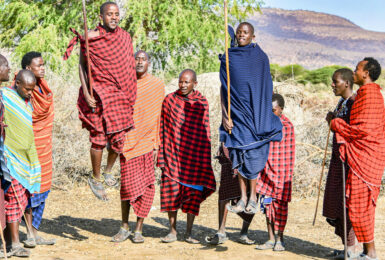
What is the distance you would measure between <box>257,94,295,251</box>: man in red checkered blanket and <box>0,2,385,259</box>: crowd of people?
1cm

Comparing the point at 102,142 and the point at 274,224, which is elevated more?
the point at 102,142

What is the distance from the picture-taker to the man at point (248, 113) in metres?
5.96

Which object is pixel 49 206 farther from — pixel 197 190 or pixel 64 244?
pixel 197 190

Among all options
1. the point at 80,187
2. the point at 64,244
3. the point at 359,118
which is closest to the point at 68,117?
the point at 80,187

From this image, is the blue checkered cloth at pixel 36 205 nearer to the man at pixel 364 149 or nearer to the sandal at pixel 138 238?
the sandal at pixel 138 238

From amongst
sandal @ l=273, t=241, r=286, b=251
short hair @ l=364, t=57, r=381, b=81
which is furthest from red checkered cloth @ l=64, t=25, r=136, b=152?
short hair @ l=364, t=57, r=381, b=81

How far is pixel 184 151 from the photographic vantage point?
21.9 ft

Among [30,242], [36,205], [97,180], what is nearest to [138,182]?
[97,180]

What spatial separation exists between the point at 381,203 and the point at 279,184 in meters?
3.51

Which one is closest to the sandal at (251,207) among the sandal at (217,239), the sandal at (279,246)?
the sandal at (279,246)

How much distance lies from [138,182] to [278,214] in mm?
1666

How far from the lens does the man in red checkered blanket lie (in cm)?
628

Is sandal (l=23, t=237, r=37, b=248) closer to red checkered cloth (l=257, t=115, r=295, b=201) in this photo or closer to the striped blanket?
the striped blanket

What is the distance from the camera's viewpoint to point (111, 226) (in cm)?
757
